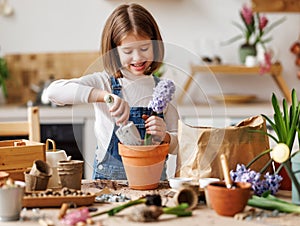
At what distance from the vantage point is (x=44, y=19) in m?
4.79

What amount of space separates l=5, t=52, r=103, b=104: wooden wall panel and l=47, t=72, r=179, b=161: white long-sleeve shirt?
265 cm

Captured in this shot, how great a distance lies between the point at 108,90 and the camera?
6.96ft

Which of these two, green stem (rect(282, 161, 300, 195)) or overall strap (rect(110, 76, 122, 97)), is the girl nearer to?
overall strap (rect(110, 76, 122, 97))

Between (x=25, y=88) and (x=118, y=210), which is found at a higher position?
(x=25, y=88)

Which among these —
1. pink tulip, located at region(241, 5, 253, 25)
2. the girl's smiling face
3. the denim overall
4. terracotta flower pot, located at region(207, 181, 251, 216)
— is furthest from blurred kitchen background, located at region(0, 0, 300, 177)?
terracotta flower pot, located at region(207, 181, 251, 216)

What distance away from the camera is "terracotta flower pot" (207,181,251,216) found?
62.3 inches

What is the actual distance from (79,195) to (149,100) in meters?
0.40

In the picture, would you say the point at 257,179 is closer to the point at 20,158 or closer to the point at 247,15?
the point at 20,158

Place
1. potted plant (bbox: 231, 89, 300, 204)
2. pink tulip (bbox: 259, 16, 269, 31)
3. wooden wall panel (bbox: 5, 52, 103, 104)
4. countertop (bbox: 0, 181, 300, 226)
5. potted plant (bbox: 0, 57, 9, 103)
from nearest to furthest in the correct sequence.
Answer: countertop (bbox: 0, 181, 300, 226), potted plant (bbox: 231, 89, 300, 204), pink tulip (bbox: 259, 16, 269, 31), potted plant (bbox: 0, 57, 9, 103), wooden wall panel (bbox: 5, 52, 103, 104)

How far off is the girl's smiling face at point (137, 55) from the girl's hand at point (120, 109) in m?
0.12

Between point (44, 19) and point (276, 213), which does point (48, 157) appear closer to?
point (276, 213)

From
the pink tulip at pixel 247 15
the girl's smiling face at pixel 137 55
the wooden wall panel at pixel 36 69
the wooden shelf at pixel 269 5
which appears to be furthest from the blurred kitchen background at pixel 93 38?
the girl's smiling face at pixel 137 55

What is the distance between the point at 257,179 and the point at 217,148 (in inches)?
7.2

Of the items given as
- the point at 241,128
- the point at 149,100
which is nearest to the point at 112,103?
the point at 149,100
